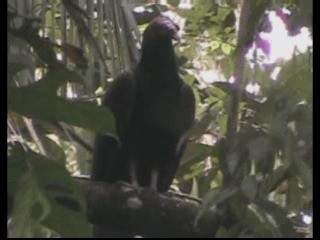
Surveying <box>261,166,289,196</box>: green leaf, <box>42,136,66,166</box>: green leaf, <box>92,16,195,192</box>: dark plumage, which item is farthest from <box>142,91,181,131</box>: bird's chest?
<box>261,166,289,196</box>: green leaf

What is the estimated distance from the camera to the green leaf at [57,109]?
1.62 meters

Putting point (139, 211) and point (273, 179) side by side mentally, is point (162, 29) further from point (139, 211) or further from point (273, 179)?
point (273, 179)

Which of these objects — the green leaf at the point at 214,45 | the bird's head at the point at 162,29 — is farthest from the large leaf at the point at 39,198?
the green leaf at the point at 214,45

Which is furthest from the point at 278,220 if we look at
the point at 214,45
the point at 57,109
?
the point at 214,45

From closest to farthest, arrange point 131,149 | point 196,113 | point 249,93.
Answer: point 249,93 → point 196,113 → point 131,149

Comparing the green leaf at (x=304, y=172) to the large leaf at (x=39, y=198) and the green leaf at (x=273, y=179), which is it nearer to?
the green leaf at (x=273, y=179)

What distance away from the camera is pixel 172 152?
3408 millimetres

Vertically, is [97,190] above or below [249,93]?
below

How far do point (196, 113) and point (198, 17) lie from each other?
49cm

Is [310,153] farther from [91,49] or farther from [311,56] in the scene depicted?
[91,49]

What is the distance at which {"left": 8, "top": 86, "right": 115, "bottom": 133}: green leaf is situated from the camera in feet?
5.32

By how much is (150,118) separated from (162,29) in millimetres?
336

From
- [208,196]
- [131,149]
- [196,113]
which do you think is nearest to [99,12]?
[208,196]

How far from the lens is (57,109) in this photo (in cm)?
164
